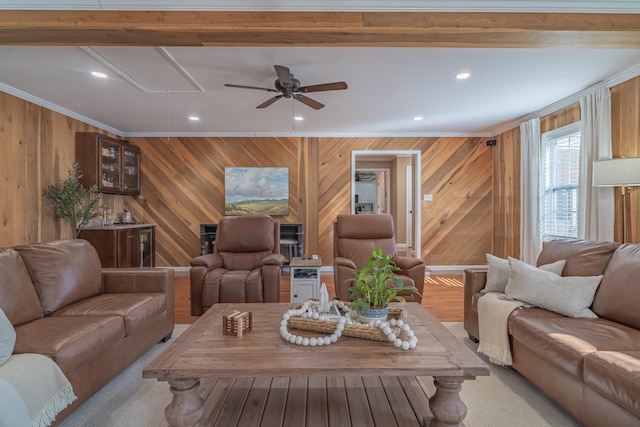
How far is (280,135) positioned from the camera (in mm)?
5586

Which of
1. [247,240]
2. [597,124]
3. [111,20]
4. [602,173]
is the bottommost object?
[247,240]

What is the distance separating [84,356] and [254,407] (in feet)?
3.34

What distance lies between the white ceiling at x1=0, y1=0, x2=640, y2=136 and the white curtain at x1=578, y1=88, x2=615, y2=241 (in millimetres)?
258

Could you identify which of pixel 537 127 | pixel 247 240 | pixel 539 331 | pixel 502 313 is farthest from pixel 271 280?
pixel 537 127

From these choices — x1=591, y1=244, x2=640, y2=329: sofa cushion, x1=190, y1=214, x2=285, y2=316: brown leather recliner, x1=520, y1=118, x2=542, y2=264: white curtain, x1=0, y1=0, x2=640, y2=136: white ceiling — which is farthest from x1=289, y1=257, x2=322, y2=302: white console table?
x1=520, y1=118, x2=542, y2=264: white curtain

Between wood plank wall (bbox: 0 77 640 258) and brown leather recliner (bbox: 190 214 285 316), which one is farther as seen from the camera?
wood plank wall (bbox: 0 77 640 258)

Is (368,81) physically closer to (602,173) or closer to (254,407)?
(602,173)

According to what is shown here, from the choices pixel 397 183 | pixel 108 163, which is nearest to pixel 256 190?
pixel 108 163

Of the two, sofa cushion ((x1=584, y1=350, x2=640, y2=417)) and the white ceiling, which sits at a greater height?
the white ceiling

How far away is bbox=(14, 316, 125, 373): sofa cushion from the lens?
154 centimetres

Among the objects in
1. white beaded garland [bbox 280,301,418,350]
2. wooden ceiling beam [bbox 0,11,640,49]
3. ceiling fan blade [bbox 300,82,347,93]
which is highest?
wooden ceiling beam [bbox 0,11,640,49]

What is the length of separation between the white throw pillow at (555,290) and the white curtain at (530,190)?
2.40m

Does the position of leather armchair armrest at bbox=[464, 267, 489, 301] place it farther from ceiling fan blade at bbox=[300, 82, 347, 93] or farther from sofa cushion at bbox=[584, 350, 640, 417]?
ceiling fan blade at bbox=[300, 82, 347, 93]

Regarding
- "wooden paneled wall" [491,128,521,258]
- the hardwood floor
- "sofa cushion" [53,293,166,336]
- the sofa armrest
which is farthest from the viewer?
"wooden paneled wall" [491,128,521,258]
